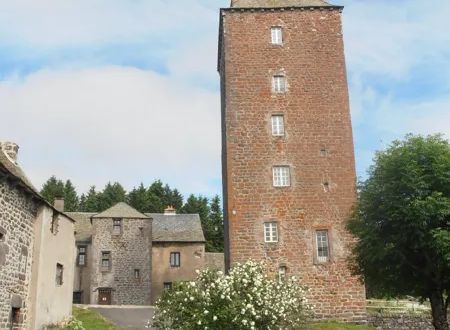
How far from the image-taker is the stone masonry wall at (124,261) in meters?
42.4

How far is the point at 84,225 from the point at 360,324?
2859cm

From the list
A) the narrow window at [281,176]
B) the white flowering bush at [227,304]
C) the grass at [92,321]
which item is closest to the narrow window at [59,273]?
the grass at [92,321]

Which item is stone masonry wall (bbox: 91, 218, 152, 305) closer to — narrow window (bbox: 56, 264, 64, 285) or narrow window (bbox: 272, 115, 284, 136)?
narrow window (bbox: 272, 115, 284, 136)

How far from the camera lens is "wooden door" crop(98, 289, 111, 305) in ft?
137

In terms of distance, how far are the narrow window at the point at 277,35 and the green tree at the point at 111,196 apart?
53.1m

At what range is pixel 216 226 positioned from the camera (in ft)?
247

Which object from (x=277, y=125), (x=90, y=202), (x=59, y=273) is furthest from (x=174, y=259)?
(x=90, y=202)

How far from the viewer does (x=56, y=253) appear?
20.8m

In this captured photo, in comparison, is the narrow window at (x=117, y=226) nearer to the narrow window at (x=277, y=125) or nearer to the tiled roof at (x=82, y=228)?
the tiled roof at (x=82, y=228)

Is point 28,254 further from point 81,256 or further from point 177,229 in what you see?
point 177,229

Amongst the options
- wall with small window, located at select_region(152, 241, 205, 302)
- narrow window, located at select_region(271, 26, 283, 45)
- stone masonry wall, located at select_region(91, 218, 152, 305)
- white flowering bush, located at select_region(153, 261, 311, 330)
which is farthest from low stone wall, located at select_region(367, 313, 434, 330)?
stone masonry wall, located at select_region(91, 218, 152, 305)

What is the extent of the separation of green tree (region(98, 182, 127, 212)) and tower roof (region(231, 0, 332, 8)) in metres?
52.1

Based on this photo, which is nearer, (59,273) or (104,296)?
(59,273)

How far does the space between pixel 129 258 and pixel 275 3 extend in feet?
76.0
